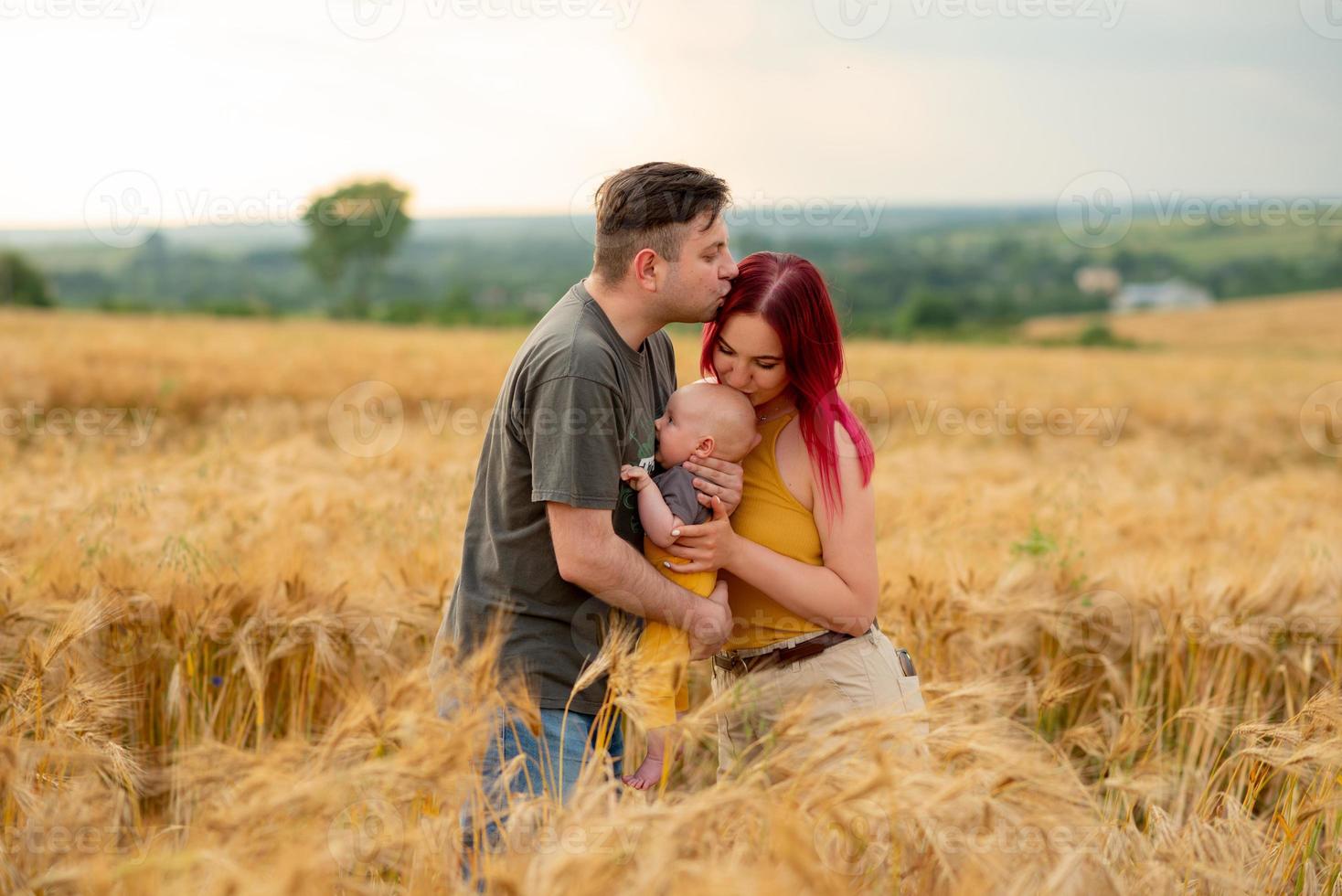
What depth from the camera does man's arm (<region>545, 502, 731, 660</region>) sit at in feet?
8.04

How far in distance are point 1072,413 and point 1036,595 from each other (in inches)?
427

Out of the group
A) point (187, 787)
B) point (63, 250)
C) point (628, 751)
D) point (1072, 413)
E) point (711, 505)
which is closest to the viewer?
point (711, 505)

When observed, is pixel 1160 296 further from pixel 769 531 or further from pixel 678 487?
pixel 678 487

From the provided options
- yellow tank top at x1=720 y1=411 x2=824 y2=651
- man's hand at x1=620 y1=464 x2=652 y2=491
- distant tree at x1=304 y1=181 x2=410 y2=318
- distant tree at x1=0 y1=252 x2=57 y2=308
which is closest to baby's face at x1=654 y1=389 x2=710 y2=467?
man's hand at x1=620 y1=464 x2=652 y2=491

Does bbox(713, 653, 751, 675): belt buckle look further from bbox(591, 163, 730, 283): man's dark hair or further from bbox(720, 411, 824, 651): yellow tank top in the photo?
bbox(591, 163, 730, 283): man's dark hair

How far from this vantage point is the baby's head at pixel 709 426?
8.68ft

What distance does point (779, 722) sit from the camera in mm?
2170

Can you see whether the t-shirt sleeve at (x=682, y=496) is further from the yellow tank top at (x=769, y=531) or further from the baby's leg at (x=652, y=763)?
the baby's leg at (x=652, y=763)

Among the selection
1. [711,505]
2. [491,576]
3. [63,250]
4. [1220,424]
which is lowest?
[1220,424]

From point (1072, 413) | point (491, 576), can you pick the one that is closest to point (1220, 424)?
point (1072, 413)

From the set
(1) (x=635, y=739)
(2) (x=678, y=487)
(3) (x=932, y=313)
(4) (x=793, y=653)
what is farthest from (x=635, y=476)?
(3) (x=932, y=313)

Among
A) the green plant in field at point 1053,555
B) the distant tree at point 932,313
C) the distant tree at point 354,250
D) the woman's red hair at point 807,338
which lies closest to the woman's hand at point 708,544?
the woman's red hair at point 807,338

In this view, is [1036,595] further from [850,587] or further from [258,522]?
[258,522]

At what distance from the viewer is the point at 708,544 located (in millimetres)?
2561
